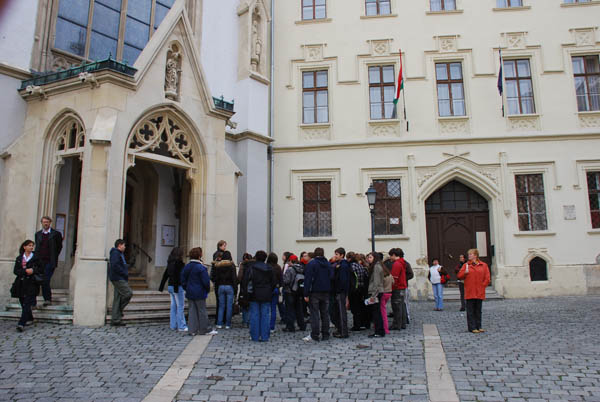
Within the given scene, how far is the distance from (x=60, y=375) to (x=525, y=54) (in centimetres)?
1707

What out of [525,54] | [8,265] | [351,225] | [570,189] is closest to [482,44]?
[525,54]

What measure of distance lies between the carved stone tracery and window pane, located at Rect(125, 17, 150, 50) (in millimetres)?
3566

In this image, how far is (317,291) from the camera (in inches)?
348

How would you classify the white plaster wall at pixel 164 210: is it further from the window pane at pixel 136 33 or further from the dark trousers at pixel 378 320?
the dark trousers at pixel 378 320

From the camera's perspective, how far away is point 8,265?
10523 mm

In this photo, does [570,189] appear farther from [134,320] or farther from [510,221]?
[134,320]

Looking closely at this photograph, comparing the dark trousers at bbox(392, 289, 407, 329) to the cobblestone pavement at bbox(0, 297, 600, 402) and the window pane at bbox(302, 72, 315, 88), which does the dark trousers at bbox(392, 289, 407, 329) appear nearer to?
the cobblestone pavement at bbox(0, 297, 600, 402)

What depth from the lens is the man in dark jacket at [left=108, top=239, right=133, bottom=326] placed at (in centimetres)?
950

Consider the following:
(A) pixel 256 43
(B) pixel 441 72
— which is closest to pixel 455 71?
(B) pixel 441 72

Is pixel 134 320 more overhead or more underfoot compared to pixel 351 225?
more underfoot

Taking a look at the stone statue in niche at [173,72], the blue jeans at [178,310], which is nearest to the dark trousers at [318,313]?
the blue jeans at [178,310]

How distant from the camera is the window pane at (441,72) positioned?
17656mm

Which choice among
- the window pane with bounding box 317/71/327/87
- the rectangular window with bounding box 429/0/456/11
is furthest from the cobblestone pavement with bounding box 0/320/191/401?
the rectangular window with bounding box 429/0/456/11

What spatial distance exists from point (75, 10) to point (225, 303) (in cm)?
869
